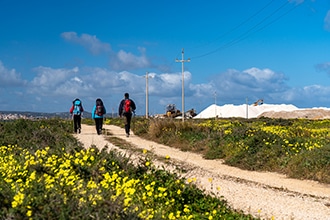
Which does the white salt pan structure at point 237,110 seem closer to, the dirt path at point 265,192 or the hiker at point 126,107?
the hiker at point 126,107

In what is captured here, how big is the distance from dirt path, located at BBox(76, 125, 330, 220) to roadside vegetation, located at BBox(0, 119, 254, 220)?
22.0 inches

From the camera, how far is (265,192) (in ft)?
36.3

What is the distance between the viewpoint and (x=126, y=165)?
10.1 m

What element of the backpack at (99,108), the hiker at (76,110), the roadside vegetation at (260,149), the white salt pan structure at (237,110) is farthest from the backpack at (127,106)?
the white salt pan structure at (237,110)

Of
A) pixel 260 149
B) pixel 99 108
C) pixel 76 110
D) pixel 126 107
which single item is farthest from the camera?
pixel 76 110

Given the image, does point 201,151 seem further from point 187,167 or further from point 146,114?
point 146,114

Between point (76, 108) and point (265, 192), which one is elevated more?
point (76, 108)

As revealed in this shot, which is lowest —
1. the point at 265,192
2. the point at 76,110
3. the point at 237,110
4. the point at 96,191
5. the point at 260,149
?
the point at 265,192

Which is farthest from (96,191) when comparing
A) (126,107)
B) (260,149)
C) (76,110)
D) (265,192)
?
(76,110)

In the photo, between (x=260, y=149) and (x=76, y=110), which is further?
(x=76, y=110)

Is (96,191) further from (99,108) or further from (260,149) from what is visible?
(99,108)

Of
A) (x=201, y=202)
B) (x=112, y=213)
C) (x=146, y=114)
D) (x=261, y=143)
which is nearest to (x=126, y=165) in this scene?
(x=201, y=202)

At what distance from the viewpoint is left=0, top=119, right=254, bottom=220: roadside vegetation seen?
16.5 feet

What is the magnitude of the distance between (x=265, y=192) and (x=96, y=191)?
607 centimetres
